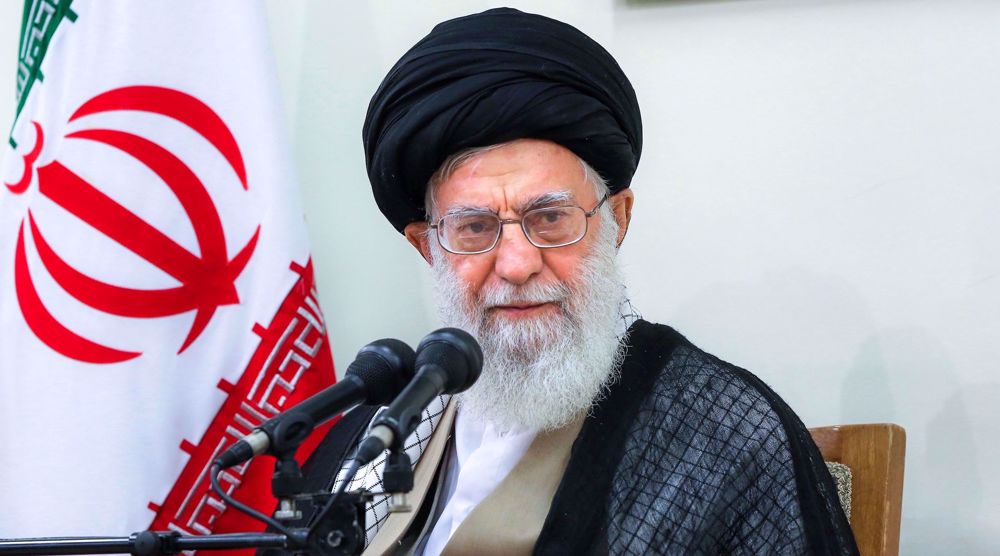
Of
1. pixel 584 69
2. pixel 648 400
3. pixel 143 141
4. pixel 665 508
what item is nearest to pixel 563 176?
pixel 584 69

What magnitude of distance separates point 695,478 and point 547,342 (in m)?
0.36

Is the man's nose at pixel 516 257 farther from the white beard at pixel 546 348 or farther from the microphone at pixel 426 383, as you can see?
the microphone at pixel 426 383

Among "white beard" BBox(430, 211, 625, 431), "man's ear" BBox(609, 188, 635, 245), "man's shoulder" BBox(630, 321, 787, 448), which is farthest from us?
"man's ear" BBox(609, 188, 635, 245)

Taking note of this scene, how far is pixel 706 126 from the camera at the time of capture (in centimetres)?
261

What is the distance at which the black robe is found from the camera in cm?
173

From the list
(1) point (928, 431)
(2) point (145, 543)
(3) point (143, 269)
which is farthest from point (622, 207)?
(2) point (145, 543)

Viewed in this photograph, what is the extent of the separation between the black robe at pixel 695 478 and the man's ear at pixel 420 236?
0.49 metres

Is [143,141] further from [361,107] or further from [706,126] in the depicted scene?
[706,126]

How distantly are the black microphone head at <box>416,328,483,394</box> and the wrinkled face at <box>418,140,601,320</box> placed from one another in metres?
0.63

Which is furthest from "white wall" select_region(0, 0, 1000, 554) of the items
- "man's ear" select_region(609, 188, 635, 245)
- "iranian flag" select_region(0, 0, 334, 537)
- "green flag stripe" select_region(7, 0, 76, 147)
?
"green flag stripe" select_region(7, 0, 76, 147)

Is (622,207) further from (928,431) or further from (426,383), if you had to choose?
(426,383)

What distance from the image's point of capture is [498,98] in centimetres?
192

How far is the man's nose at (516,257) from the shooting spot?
192 cm

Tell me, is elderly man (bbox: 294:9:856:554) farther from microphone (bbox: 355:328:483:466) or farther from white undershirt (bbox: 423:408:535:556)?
microphone (bbox: 355:328:483:466)
